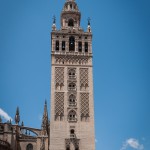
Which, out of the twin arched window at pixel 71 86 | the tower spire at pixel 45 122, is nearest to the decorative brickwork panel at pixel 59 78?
the twin arched window at pixel 71 86

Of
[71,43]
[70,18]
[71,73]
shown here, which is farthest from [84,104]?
[70,18]

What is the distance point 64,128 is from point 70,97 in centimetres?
372

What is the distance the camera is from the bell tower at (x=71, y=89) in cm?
4112

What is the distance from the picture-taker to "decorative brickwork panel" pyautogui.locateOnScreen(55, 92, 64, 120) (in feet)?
138

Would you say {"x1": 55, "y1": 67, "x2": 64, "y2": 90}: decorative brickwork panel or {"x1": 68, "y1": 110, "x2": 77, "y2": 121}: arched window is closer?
{"x1": 68, "y1": 110, "x2": 77, "y2": 121}: arched window

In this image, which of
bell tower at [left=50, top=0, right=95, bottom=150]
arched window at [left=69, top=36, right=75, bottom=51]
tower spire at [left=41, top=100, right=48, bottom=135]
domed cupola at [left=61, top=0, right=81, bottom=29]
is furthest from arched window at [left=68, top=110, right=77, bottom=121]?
domed cupola at [left=61, top=0, right=81, bottom=29]

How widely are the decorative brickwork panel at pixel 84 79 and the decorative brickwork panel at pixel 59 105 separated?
2641mm

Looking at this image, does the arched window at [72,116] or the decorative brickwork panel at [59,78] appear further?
the decorative brickwork panel at [59,78]

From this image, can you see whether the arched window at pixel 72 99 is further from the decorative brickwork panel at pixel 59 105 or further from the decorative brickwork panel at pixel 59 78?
the decorative brickwork panel at pixel 59 78

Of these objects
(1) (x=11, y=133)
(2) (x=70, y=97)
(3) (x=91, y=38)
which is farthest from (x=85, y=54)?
(1) (x=11, y=133)

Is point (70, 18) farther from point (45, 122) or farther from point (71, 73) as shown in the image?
point (45, 122)

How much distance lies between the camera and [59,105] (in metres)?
42.5

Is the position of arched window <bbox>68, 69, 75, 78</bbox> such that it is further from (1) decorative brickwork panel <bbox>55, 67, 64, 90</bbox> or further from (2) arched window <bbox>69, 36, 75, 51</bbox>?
(2) arched window <bbox>69, 36, 75, 51</bbox>

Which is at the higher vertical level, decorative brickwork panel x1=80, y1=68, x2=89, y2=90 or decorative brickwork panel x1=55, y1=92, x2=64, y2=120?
decorative brickwork panel x1=80, y1=68, x2=89, y2=90
